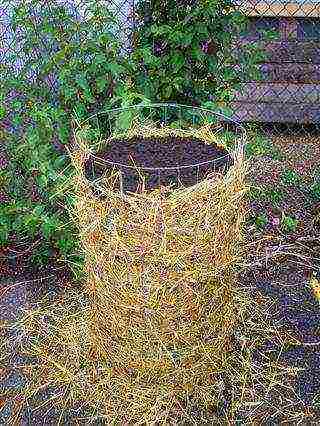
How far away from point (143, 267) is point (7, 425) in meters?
0.95

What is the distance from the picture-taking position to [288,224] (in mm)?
4621

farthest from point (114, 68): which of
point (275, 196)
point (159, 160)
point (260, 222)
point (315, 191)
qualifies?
point (315, 191)

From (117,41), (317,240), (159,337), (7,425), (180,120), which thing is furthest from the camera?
(317,240)

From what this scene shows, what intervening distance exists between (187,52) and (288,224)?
1.30 m

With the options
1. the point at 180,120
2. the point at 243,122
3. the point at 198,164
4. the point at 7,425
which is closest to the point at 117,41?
the point at 180,120

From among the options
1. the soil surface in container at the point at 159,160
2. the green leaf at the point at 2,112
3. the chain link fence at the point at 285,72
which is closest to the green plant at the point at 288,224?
the chain link fence at the point at 285,72

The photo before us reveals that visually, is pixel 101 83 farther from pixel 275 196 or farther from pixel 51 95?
pixel 275 196

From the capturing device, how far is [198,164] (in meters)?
2.76

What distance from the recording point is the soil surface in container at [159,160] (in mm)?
2701

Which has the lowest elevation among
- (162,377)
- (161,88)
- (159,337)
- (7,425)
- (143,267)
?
(7,425)

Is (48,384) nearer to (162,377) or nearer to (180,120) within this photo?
(162,377)

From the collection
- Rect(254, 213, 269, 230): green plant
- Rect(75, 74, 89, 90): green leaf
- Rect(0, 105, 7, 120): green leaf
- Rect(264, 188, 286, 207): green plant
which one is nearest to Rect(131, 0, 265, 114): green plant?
Rect(75, 74, 89, 90): green leaf

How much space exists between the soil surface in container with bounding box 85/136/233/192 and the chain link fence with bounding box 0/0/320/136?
8.48 ft

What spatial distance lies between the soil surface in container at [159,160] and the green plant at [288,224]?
1691 millimetres
